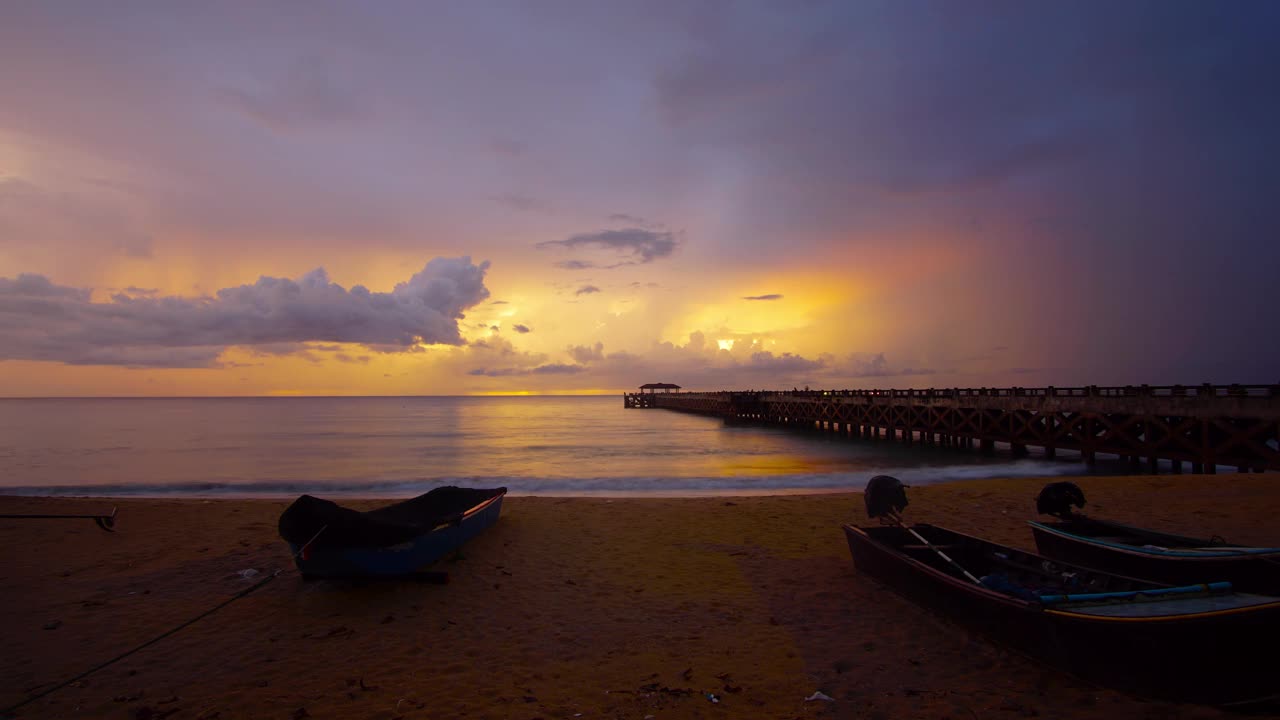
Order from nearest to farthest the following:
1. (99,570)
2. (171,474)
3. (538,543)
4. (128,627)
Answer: (128,627), (99,570), (538,543), (171,474)

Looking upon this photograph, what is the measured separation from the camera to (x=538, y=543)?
36.7 feet

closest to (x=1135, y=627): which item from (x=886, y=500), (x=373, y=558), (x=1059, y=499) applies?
(x=886, y=500)

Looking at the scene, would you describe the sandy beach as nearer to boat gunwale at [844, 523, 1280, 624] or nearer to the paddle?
boat gunwale at [844, 523, 1280, 624]

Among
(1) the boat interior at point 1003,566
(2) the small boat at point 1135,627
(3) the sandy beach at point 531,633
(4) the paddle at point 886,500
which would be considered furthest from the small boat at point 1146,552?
(3) the sandy beach at point 531,633

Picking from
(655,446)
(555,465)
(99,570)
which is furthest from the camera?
(655,446)

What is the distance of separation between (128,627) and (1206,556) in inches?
488

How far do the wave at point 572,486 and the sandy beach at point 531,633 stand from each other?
8.87 m

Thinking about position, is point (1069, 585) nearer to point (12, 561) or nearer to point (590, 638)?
point (590, 638)

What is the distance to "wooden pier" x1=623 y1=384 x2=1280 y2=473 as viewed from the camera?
18547 mm

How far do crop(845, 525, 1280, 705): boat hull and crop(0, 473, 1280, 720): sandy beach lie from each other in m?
0.17

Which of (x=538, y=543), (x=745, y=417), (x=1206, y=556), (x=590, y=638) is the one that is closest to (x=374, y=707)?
(x=590, y=638)

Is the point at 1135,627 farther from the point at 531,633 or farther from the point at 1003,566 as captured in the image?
the point at 531,633

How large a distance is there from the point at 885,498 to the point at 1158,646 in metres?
4.62

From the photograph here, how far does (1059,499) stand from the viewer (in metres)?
9.09
